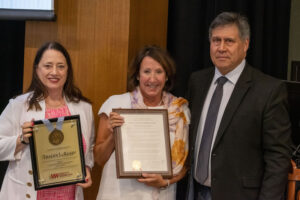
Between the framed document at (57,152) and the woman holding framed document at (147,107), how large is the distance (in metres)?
0.26

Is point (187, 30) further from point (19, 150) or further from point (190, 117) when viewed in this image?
point (19, 150)

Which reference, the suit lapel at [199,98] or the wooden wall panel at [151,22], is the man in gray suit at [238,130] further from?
the wooden wall panel at [151,22]

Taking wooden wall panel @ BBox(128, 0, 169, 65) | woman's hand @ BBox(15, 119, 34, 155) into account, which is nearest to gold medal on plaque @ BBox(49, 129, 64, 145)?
woman's hand @ BBox(15, 119, 34, 155)

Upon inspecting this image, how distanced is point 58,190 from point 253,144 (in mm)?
1265

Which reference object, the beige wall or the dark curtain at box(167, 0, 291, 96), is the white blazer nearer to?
the dark curtain at box(167, 0, 291, 96)

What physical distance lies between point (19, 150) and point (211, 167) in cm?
121

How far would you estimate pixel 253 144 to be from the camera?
2.39m

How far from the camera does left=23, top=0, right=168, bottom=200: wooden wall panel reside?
307 cm

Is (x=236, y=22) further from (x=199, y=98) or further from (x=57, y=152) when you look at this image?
(x=57, y=152)

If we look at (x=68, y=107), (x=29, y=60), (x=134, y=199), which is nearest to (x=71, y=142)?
(x=68, y=107)

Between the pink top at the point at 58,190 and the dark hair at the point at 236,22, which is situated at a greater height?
the dark hair at the point at 236,22

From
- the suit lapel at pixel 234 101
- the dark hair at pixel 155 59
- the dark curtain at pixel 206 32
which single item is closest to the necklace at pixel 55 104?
the dark hair at pixel 155 59

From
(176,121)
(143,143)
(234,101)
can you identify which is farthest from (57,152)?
(234,101)

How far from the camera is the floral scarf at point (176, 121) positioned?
263cm
